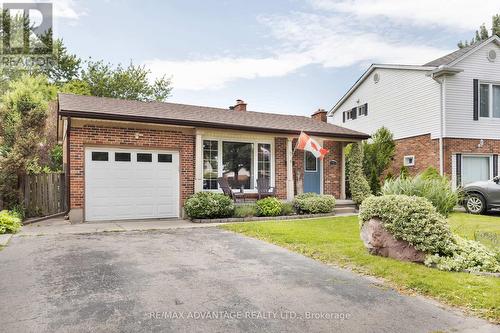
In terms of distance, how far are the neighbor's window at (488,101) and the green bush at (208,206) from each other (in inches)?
497

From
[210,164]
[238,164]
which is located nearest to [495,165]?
[238,164]

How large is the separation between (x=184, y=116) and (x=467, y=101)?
489 inches

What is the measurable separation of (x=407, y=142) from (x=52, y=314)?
57.8 ft

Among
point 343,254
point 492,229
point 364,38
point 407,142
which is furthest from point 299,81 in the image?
point 343,254

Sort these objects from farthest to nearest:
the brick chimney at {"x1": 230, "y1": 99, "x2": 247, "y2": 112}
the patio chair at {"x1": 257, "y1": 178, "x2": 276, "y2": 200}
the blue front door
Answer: the brick chimney at {"x1": 230, "y1": 99, "x2": 247, "y2": 112}, the blue front door, the patio chair at {"x1": 257, "y1": 178, "x2": 276, "y2": 200}

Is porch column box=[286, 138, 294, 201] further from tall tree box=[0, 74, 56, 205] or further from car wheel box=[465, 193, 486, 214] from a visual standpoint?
tall tree box=[0, 74, 56, 205]

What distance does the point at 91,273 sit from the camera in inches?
206

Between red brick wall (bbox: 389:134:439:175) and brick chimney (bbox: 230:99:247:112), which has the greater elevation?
brick chimney (bbox: 230:99:247:112)

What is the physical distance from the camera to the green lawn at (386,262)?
431 centimetres

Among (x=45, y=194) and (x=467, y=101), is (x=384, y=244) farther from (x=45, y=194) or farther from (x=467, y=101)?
(x=467, y=101)

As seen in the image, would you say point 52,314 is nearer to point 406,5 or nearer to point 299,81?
point 406,5

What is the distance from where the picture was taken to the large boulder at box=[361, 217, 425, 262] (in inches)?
231

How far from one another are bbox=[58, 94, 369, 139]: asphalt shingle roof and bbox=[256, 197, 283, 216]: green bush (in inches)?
109

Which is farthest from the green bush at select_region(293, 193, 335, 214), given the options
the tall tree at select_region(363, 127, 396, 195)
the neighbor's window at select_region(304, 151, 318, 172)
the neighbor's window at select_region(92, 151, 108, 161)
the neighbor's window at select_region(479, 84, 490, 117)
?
the neighbor's window at select_region(479, 84, 490, 117)
